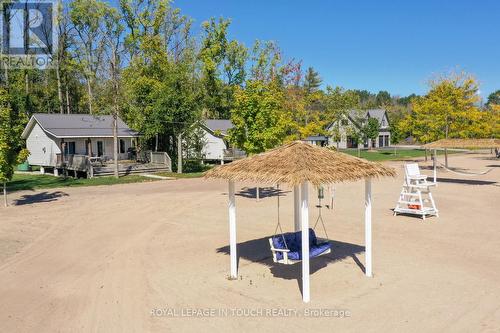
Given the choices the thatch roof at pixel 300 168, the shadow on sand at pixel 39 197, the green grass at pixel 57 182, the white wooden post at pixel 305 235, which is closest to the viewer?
the white wooden post at pixel 305 235

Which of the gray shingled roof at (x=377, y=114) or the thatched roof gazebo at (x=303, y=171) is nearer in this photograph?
the thatched roof gazebo at (x=303, y=171)

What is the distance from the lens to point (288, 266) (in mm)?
11453

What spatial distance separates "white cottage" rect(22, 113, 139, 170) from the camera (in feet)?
124

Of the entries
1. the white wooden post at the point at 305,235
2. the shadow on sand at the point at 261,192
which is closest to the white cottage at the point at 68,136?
the shadow on sand at the point at 261,192

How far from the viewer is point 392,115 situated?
318 feet

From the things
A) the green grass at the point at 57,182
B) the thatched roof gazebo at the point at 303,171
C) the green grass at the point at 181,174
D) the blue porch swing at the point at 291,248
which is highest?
the thatched roof gazebo at the point at 303,171

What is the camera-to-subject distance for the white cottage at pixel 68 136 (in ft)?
124

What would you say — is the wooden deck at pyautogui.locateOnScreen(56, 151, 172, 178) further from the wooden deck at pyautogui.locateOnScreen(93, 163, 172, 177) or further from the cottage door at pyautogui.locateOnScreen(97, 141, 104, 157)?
the cottage door at pyautogui.locateOnScreen(97, 141, 104, 157)

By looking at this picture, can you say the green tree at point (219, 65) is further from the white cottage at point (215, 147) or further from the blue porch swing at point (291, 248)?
the blue porch swing at point (291, 248)

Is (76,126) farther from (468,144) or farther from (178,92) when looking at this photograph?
(468,144)

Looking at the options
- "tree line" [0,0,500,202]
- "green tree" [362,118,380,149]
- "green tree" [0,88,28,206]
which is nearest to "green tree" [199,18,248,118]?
"tree line" [0,0,500,202]

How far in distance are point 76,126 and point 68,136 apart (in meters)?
2.80
